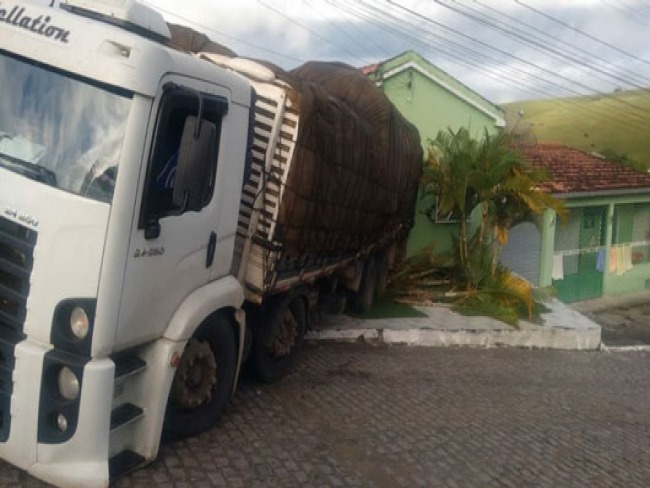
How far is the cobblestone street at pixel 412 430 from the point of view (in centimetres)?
480

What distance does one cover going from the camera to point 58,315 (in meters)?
3.77

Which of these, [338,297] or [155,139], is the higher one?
[155,139]

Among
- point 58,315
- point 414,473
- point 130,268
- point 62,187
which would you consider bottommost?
point 414,473

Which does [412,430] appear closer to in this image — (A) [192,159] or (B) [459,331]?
(A) [192,159]

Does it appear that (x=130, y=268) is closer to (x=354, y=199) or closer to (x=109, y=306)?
(x=109, y=306)

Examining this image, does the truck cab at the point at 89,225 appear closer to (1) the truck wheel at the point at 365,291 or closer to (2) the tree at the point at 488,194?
(1) the truck wheel at the point at 365,291

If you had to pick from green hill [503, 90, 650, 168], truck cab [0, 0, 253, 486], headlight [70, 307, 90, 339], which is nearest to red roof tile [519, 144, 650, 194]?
truck cab [0, 0, 253, 486]

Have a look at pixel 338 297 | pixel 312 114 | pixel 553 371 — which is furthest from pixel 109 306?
pixel 553 371

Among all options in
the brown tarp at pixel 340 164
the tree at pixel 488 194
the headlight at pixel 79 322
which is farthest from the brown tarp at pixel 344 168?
the headlight at pixel 79 322

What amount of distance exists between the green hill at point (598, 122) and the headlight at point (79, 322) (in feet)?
158

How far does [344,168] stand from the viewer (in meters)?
6.65

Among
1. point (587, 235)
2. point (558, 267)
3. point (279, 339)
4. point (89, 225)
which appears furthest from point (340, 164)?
point (587, 235)

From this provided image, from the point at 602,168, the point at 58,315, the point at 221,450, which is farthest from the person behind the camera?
the point at 602,168

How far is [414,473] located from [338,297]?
158 inches
